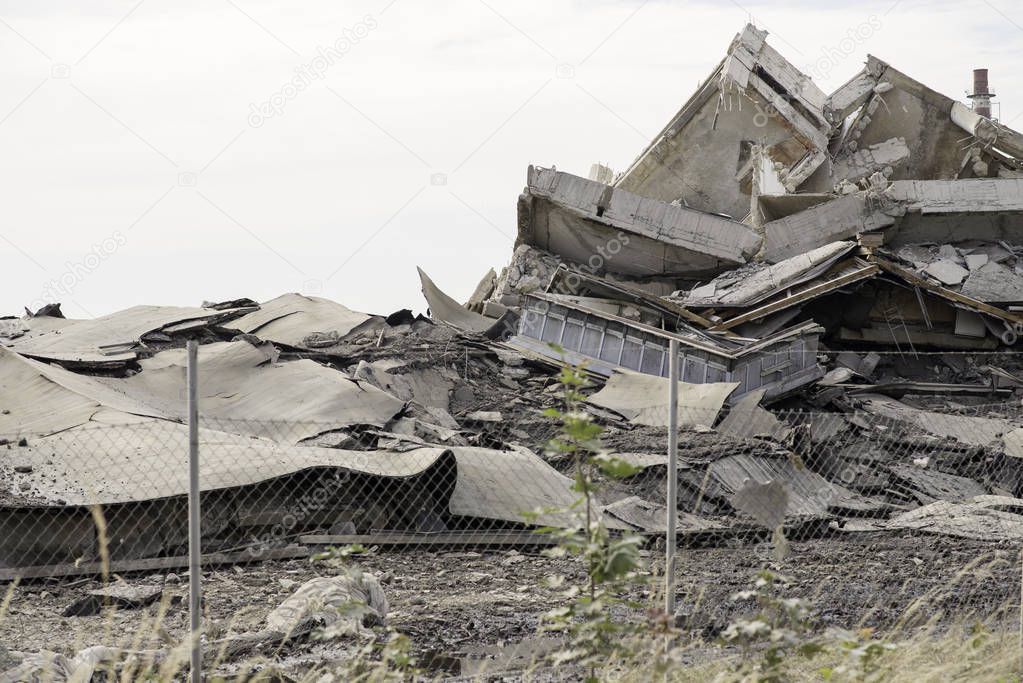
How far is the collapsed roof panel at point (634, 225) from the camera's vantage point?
19328mm

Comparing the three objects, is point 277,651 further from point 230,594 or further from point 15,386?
point 15,386

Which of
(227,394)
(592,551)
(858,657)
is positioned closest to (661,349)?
(227,394)

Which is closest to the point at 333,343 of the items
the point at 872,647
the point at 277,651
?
the point at 277,651

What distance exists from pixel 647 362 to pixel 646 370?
119 millimetres

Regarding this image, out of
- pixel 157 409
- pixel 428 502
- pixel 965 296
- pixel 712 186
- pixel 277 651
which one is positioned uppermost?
pixel 712 186

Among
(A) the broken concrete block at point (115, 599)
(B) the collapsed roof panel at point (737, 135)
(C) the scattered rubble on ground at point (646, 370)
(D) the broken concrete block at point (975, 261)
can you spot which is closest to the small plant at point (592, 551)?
(C) the scattered rubble on ground at point (646, 370)

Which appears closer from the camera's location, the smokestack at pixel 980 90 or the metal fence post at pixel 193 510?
the metal fence post at pixel 193 510

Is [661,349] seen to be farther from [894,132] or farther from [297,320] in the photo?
[894,132]

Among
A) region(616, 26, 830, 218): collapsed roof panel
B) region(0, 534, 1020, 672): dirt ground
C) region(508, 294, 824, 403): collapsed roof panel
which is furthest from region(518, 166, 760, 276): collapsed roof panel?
region(0, 534, 1020, 672): dirt ground

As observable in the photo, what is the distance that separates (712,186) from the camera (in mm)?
24234

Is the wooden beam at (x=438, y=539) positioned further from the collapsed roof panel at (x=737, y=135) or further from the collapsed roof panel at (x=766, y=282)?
the collapsed roof panel at (x=737, y=135)

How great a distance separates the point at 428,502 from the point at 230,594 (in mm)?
1961

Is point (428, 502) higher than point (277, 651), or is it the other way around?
point (428, 502)

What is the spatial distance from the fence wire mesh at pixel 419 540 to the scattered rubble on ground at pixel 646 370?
0.11ft
